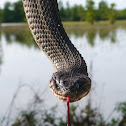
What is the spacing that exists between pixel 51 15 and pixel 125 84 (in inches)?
262

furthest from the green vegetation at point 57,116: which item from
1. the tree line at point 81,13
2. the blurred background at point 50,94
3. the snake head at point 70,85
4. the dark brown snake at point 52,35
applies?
the tree line at point 81,13

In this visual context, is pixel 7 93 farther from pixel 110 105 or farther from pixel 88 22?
pixel 88 22

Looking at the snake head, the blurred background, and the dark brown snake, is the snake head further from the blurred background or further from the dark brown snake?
the blurred background

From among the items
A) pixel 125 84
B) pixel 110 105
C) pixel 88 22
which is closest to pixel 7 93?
pixel 110 105

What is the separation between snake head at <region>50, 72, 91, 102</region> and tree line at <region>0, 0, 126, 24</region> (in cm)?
2097

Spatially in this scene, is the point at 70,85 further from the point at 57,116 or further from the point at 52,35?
the point at 57,116

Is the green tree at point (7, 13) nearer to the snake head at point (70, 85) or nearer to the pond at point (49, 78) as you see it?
the pond at point (49, 78)

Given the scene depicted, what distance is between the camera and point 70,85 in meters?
1.00

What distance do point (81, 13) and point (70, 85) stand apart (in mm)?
25161

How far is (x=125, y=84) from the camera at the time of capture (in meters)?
7.54

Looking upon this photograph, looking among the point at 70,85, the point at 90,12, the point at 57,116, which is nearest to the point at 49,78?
the point at 57,116

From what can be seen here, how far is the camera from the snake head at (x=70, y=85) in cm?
99

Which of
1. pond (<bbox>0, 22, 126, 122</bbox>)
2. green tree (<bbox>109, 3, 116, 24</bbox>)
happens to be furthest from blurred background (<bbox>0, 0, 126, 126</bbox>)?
green tree (<bbox>109, 3, 116, 24</bbox>)

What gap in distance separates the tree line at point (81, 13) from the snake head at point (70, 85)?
2097 cm
